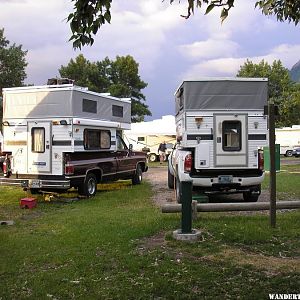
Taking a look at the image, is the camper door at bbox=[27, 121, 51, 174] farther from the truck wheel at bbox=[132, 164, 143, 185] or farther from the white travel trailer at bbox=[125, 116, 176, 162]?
the white travel trailer at bbox=[125, 116, 176, 162]

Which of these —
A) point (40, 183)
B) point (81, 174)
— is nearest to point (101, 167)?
point (81, 174)

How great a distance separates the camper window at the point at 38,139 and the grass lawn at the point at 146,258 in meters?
3.57

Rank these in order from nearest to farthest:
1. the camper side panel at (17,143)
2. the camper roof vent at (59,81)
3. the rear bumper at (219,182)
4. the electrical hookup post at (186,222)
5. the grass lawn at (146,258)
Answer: the grass lawn at (146,258)
the electrical hookup post at (186,222)
the rear bumper at (219,182)
the camper side panel at (17,143)
the camper roof vent at (59,81)

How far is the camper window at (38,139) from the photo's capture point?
13.3 metres

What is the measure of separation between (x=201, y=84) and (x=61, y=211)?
4.44 meters

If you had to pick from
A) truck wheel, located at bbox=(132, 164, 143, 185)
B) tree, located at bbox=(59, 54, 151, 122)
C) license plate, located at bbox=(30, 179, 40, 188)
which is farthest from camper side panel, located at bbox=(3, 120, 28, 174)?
tree, located at bbox=(59, 54, 151, 122)

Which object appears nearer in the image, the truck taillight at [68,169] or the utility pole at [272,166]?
the utility pole at [272,166]

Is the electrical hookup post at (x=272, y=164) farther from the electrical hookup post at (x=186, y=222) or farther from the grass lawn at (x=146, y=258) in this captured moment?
the electrical hookup post at (x=186, y=222)

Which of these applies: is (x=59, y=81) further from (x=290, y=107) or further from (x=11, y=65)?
(x=290, y=107)

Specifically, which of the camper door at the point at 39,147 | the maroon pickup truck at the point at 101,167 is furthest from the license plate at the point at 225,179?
the camper door at the point at 39,147

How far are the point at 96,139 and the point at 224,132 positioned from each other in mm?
4656

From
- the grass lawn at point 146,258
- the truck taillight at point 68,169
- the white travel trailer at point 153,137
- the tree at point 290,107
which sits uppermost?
the tree at point 290,107

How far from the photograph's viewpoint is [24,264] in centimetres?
628

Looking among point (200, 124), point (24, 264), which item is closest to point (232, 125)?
point (200, 124)
